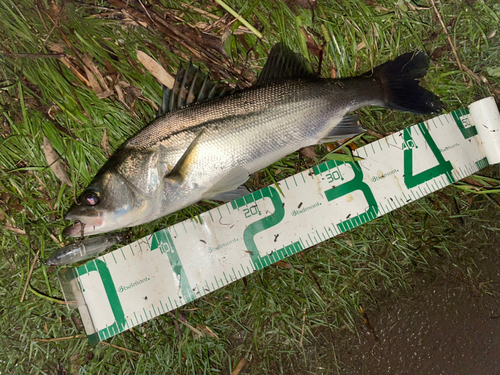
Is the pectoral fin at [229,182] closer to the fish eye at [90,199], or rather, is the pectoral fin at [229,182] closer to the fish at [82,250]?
the fish eye at [90,199]

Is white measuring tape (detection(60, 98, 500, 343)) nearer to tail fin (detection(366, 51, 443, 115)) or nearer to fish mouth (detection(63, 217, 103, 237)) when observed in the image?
tail fin (detection(366, 51, 443, 115))

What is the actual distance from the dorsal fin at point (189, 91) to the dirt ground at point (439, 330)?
→ 8.18 feet

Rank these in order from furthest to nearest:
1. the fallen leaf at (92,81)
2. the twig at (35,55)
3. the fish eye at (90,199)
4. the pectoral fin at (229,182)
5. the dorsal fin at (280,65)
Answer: the fallen leaf at (92,81) → the twig at (35,55) → the dorsal fin at (280,65) → the pectoral fin at (229,182) → the fish eye at (90,199)

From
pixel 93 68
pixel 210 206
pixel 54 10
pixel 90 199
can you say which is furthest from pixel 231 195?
pixel 54 10

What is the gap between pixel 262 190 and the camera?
9.11ft

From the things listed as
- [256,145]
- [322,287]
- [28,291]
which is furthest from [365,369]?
[28,291]

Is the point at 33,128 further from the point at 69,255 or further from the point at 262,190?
the point at 262,190

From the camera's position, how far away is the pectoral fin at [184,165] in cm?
231

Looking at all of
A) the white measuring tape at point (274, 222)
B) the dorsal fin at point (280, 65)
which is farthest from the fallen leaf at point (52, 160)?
the dorsal fin at point (280, 65)

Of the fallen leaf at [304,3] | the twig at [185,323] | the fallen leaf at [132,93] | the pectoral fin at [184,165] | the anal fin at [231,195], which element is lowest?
the twig at [185,323]

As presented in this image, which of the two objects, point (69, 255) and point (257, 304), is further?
point (257, 304)

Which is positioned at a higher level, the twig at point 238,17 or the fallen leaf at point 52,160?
the twig at point 238,17

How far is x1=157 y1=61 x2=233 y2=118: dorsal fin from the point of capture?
2496 millimetres

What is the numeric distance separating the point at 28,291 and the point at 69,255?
578 mm
